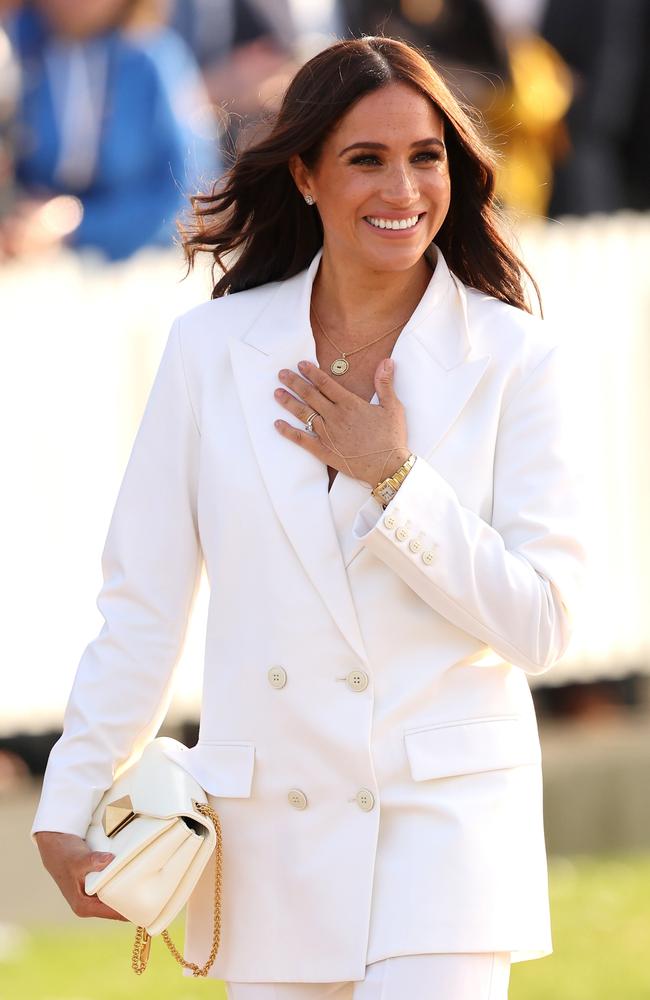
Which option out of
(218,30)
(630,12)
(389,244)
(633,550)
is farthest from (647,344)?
(389,244)

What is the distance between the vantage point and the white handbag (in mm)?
3057

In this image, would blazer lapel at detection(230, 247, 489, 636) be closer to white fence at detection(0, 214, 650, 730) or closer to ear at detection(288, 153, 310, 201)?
ear at detection(288, 153, 310, 201)

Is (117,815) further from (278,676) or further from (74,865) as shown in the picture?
(278,676)

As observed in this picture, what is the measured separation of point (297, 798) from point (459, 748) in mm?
269

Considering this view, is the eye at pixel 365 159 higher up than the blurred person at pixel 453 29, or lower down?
lower down

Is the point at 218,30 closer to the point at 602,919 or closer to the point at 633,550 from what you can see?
the point at 633,550

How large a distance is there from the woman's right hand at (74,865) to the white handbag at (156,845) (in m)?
0.03

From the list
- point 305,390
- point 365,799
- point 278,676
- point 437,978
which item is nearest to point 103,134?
point 305,390

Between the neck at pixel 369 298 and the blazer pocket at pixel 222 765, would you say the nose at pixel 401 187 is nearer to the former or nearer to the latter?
the neck at pixel 369 298

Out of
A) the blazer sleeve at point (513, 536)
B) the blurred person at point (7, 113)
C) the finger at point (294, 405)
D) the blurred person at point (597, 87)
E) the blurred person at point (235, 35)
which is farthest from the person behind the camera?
the blurred person at point (597, 87)

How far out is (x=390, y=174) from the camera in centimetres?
316

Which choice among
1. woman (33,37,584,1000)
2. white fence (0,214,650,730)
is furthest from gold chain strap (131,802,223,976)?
white fence (0,214,650,730)

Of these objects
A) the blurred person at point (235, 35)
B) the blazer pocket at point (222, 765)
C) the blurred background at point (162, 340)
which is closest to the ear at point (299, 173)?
the blazer pocket at point (222, 765)

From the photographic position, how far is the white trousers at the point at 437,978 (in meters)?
3.00
